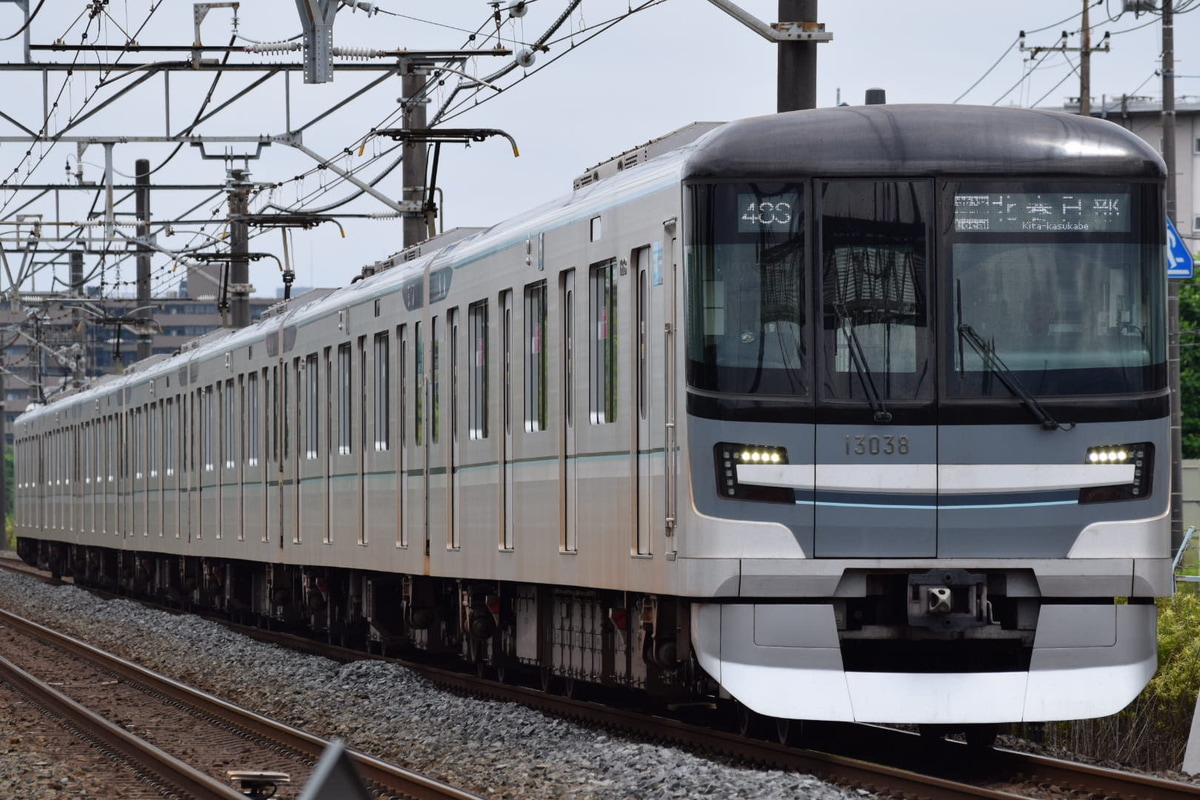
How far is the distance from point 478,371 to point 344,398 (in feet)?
14.2

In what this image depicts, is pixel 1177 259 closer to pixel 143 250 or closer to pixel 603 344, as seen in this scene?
pixel 603 344

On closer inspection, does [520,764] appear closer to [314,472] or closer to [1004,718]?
[1004,718]

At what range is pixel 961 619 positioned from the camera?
9.95m

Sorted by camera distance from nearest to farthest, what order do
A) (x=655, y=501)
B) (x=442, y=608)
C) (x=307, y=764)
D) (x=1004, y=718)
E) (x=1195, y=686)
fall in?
(x=1004, y=718)
(x=655, y=501)
(x=307, y=764)
(x=1195, y=686)
(x=442, y=608)

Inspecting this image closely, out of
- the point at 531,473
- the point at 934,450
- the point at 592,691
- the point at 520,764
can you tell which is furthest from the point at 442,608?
the point at 934,450

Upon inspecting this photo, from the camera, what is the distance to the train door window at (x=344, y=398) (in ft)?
60.2

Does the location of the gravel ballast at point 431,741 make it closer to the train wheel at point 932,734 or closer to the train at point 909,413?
the train at point 909,413

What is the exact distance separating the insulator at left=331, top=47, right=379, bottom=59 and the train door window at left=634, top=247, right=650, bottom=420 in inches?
409

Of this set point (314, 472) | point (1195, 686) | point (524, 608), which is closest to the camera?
point (1195, 686)

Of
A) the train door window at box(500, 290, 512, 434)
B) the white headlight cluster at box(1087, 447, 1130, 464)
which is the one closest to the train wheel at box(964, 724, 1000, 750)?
the white headlight cluster at box(1087, 447, 1130, 464)

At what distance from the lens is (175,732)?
14344 millimetres

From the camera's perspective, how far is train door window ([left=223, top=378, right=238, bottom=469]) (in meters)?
23.7

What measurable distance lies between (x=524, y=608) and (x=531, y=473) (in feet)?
4.78

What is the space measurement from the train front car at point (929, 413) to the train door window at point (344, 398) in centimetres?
847
